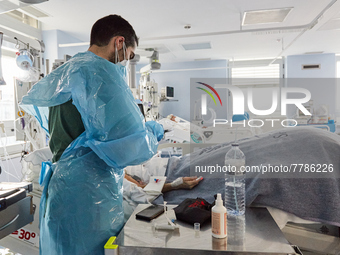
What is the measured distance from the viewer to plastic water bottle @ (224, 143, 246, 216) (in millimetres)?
1287

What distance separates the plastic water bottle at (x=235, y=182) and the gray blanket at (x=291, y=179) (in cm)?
4

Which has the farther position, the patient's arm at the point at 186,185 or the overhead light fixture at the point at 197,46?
the overhead light fixture at the point at 197,46

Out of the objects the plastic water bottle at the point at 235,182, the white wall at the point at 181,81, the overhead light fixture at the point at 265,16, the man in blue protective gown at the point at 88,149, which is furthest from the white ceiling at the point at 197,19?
the man in blue protective gown at the point at 88,149

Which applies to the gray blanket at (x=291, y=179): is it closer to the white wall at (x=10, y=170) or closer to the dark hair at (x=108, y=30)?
the dark hair at (x=108, y=30)

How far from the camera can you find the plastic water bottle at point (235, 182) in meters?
1.29

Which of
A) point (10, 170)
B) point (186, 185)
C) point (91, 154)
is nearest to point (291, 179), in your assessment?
point (186, 185)

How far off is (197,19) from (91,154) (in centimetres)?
339

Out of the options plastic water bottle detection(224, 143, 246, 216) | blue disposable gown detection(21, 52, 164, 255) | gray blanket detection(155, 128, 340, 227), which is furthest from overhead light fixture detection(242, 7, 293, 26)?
blue disposable gown detection(21, 52, 164, 255)

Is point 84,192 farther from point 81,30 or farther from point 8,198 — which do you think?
point 81,30

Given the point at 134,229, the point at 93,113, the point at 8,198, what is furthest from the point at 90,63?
the point at 8,198

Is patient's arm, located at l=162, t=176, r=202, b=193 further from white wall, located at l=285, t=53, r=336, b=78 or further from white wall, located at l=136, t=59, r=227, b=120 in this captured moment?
white wall, located at l=285, t=53, r=336, b=78

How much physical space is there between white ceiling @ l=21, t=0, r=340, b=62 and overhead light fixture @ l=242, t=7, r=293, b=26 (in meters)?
0.10

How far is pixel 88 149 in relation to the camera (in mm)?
1104

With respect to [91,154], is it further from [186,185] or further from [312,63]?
[312,63]
